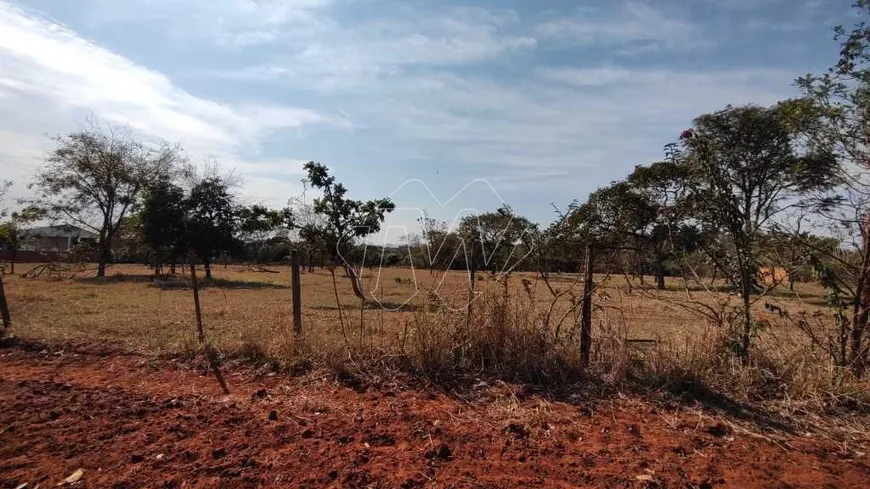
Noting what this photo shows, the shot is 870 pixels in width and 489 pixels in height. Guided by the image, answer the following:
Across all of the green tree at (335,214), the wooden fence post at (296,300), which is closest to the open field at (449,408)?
the wooden fence post at (296,300)

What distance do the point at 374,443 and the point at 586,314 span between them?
2495 mm

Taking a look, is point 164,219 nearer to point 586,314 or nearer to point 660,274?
point 660,274

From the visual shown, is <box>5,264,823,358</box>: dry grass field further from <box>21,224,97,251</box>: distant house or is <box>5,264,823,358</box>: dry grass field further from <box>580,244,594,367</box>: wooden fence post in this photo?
<box>21,224,97,251</box>: distant house

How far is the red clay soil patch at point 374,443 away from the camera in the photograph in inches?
120

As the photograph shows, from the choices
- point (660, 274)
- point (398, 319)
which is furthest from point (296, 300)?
point (660, 274)

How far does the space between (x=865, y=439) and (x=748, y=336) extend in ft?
3.84

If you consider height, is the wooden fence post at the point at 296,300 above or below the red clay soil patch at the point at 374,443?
above

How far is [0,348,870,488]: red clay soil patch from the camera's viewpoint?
304cm

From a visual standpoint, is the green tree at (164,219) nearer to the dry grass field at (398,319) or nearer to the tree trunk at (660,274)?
the dry grass field at (398,319)

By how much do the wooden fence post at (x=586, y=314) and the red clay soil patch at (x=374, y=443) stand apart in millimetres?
743

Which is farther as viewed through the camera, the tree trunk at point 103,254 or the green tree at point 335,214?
the tree trunk at point 103,254

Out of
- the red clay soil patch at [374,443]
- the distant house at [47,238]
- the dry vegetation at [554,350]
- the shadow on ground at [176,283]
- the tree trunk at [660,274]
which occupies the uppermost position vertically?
the distant house at [47,238]

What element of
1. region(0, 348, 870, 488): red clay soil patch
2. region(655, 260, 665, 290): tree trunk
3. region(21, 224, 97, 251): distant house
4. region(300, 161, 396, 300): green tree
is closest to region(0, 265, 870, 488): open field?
region(0, 348, 870, 488): red clay soil patch

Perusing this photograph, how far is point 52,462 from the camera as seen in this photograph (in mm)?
3221
